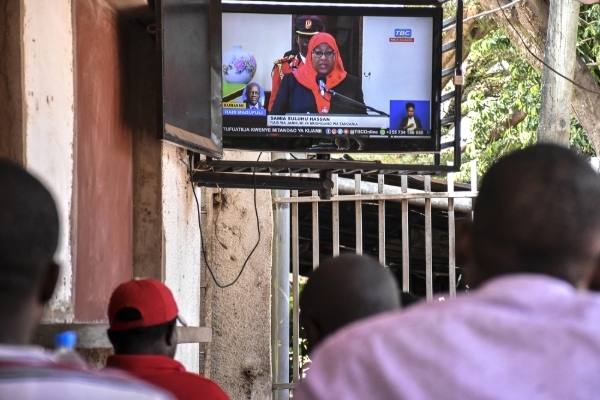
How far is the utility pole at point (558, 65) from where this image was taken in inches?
316

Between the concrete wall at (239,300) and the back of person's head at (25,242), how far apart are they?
550 cm

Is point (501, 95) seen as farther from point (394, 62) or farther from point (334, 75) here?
point (334, 75)

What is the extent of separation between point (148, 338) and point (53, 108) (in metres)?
1.08

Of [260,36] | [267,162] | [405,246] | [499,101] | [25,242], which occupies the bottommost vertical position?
[405,246]

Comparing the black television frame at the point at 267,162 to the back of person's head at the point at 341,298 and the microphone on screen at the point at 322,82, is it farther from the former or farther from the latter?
the back of person's head at the point at 341,298

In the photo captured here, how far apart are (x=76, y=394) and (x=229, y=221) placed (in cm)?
593

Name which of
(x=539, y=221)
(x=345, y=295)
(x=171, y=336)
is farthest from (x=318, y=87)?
(x=539, y=221)

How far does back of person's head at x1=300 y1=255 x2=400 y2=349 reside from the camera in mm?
2490

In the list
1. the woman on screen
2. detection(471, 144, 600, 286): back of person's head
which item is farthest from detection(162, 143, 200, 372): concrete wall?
detection(471, 144, 600, 286): back of person's head

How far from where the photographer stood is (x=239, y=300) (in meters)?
7.24

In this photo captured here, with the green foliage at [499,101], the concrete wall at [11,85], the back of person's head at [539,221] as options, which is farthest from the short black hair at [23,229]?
the green foliage at [499,101]

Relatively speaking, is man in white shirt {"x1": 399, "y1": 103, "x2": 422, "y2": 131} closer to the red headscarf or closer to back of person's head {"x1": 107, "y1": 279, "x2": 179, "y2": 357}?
the red headscarf

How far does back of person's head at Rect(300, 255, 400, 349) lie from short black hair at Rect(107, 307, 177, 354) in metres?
0.51

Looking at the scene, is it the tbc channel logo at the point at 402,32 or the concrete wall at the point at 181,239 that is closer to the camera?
the concrete wall at the point at 181,239
